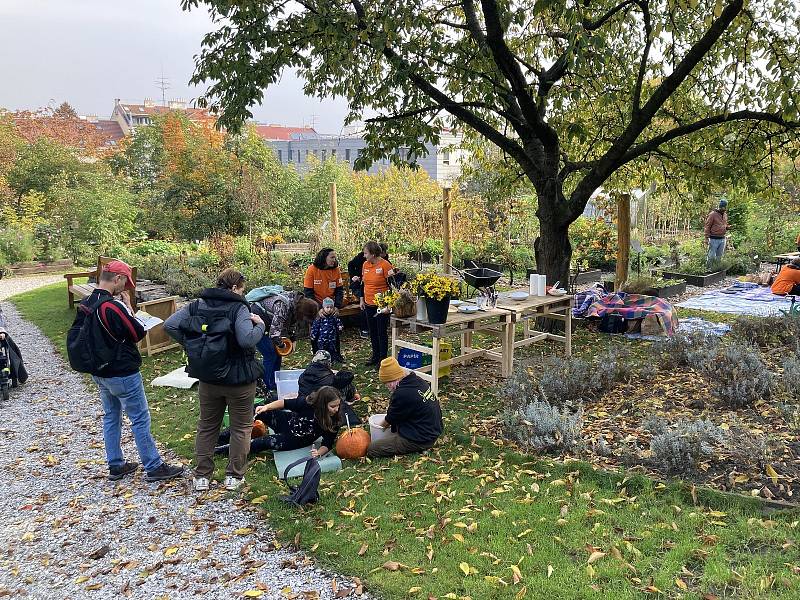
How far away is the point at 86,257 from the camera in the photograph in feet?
55.2

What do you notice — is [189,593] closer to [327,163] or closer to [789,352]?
[789,352]

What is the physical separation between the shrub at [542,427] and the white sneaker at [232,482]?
2244 mm

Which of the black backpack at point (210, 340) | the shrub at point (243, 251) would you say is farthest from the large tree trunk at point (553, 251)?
the shrub at point (243, 251)

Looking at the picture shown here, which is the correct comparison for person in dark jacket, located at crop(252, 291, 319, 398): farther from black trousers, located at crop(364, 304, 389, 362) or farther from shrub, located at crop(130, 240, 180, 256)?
shrub, located at crop(130, 240, 180, 256)

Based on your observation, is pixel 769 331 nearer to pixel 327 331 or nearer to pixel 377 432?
pixel 377 432

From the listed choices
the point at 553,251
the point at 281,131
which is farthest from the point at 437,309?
the point at 281,131

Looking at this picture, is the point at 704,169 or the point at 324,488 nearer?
the point at 324,488

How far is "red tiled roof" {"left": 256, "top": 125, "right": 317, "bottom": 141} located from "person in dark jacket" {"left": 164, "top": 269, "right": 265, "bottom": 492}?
6945cm

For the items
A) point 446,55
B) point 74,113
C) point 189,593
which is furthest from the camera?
point 74,113

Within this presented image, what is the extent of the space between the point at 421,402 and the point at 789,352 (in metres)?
4.56

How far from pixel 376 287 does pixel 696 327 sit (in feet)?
16.1

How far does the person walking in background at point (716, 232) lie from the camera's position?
13.3 metres

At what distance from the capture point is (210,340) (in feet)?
13.8

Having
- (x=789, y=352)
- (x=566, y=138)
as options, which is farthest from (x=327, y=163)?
(x=789, y=352)
